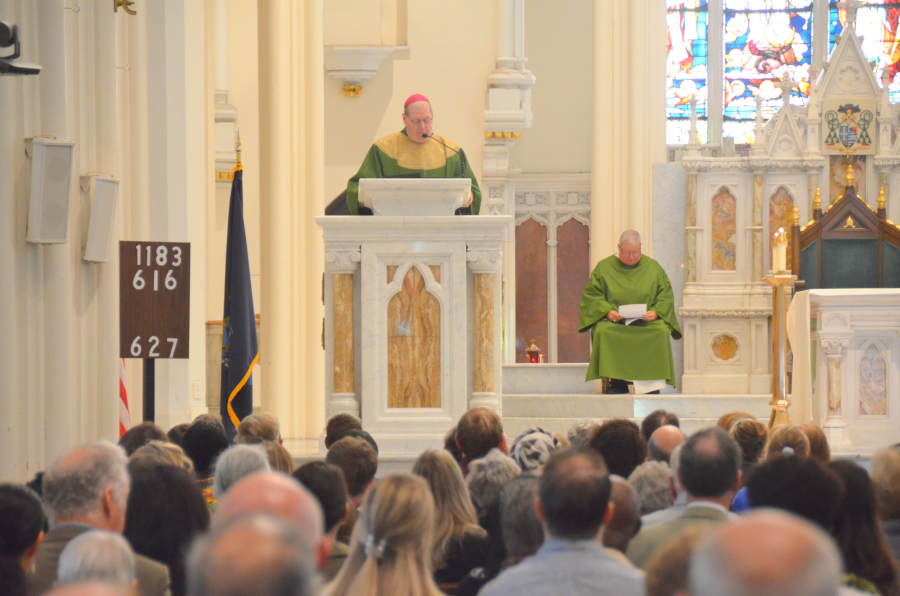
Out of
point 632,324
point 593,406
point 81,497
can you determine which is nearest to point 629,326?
point 632,324

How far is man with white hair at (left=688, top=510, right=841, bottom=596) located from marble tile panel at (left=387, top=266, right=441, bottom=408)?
514 cm

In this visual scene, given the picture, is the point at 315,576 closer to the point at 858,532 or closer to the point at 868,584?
the point at 868,584

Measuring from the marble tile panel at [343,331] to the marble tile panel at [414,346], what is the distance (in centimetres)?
25

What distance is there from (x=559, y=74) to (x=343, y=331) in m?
11.1

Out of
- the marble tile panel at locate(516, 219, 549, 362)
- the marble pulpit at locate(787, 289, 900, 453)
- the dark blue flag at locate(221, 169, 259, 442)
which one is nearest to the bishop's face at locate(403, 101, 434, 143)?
the dark blue flag at locate(221, 169, 259, 442)

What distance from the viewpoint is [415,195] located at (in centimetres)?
671

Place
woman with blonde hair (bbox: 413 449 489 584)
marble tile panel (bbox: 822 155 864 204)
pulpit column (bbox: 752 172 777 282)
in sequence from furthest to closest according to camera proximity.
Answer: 1. marble tile panel (bbox: 822 155 864 204)
2. pulpit column (bbox: 752 172 777 282)
3. woman with blonde hair (bbox: 413 449 489 584)

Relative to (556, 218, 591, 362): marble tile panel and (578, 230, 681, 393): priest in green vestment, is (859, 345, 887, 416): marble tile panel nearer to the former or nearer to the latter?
(578, 230, 681, 393): priest in green vestment

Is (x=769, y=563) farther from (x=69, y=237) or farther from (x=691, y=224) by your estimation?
(x=691, y=224)

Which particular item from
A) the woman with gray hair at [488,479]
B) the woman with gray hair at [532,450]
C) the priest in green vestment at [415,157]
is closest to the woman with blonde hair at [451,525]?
the woman with gray hair at [488,479]

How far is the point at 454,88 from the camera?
12477mm

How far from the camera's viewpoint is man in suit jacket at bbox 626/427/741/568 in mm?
3088

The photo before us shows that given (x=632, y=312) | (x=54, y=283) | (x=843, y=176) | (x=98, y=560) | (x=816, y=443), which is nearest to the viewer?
(x=98, y=560)

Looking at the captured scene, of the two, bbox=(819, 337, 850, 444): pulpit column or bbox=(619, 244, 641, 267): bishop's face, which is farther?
bbox=(619, 244, 641, 267): bishop's face
